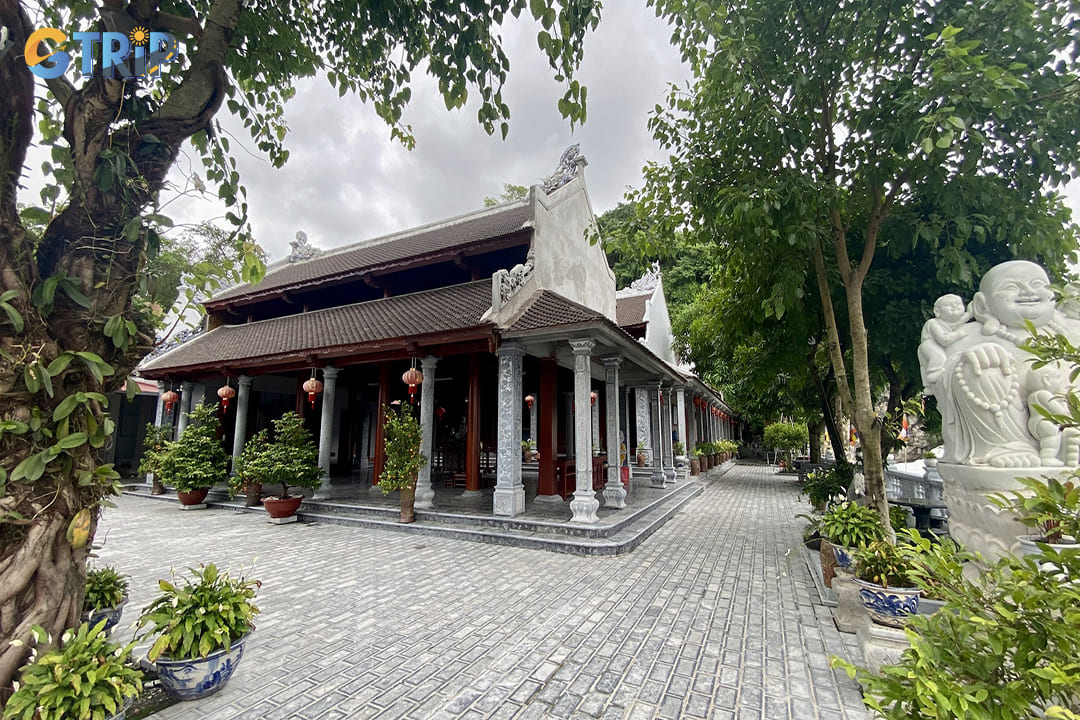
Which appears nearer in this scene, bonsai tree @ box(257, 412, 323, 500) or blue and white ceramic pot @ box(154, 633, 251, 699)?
blue and white ceramic pot @ box(154, 633, 251, 699)

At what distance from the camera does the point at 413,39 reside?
12.0ft

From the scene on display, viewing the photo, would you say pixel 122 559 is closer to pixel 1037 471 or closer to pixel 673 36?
pixel 673 36

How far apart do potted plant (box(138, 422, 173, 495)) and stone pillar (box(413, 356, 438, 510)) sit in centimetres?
620

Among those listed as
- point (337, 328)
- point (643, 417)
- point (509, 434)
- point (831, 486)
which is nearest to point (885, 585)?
point (831, 486)

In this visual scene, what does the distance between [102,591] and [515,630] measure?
2990 millimetres

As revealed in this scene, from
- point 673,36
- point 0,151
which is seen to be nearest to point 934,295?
point 673,36

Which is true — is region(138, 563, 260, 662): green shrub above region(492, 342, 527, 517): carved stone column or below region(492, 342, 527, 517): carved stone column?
below

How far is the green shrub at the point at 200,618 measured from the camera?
9.34 feet

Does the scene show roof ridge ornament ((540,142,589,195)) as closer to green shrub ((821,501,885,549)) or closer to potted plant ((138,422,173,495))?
green shrub ((821,501,885,549))

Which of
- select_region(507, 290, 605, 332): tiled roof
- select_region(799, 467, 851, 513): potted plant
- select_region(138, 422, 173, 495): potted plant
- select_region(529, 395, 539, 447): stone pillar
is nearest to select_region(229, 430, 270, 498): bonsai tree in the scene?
select_region(138, 422, 173, 495): potted plant

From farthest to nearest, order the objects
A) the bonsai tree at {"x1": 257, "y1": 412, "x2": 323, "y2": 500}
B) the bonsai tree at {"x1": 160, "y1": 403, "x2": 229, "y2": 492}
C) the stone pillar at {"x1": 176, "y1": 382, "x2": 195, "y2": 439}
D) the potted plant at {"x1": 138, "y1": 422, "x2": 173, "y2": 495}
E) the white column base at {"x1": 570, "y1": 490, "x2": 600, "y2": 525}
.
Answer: the stone pillar at {"x1": 176, "y1": 382, "x2": 195, "y2": 439} → the potted plant at {"x1": 138, "y1": 422, "x2": 173, "y2": 495} → the bonsai tree at {"x1": 160, "y1": 403, "x2": 229, "y2": 492} → the bonsai tree at {"x1": 257, "y1": 412, "x2": 323, "y2": 500} → the white column base at {"x1": 570, "y1": 490, "x2": 600, "y2": 525}

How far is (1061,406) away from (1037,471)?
Result: 2.20ft

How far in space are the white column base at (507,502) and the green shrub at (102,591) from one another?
16.3 feet

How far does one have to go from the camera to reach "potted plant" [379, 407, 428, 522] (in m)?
7.91
